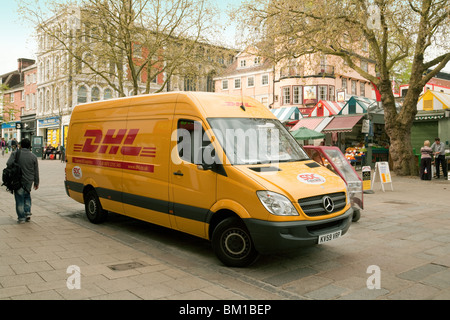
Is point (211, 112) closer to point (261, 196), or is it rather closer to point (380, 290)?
point (261, 196)

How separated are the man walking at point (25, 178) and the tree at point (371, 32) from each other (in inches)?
481

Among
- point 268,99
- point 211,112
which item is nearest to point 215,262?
point 211,112

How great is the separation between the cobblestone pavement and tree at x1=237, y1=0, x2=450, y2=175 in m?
10.2

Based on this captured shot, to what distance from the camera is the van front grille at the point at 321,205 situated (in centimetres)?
484

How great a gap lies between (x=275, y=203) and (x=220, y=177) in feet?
2.80

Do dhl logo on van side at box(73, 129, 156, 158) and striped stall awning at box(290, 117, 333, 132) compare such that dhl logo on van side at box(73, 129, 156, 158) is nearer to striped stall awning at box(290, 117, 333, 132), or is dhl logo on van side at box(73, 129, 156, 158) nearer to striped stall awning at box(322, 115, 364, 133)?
striped stall awning at box(322, 115, 364, 133)

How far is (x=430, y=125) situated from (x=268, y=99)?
26.1 m

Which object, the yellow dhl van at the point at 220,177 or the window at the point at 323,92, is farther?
the window at the point at 323,92

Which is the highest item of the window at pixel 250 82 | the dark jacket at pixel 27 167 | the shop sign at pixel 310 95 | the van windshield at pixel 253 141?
the window at pixel 250 82

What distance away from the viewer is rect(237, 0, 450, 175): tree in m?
15.5

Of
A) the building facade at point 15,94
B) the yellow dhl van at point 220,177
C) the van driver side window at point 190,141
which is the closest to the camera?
the yellow dhl van at point 220,177

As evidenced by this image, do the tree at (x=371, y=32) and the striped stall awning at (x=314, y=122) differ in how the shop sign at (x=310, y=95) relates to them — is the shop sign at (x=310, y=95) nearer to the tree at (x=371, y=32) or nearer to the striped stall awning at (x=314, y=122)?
the striped stall awning at (x=314, y=122)

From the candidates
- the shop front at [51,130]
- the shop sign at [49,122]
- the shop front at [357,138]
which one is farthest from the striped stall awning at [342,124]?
the shop sign at [49,122]

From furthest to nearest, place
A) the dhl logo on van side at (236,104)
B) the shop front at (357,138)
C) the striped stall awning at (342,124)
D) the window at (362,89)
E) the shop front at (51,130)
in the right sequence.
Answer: the window at (362,89) → the shop front at (51,130) → the shop front at (357,138) → the striped stall awning at (342,124) → the dhl logo on van side at (236,104)
